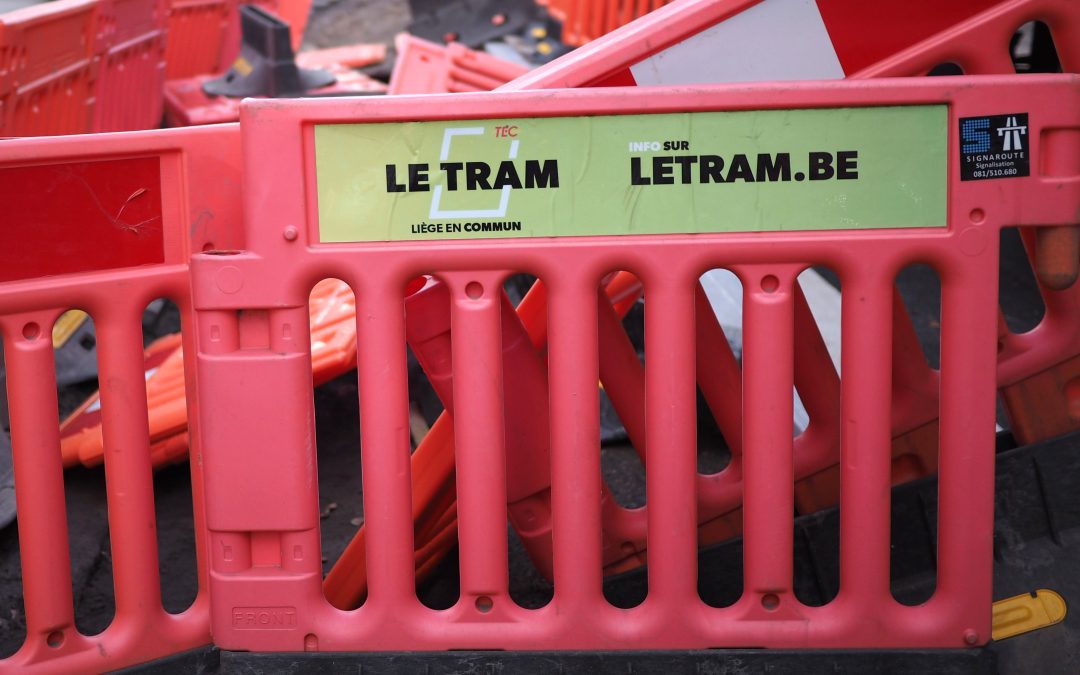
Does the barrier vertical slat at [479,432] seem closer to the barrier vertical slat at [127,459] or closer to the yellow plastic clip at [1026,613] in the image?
the barrier vertical slat at [127,459]

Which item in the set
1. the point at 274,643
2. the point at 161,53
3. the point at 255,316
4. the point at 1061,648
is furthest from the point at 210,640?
the point at 161,53

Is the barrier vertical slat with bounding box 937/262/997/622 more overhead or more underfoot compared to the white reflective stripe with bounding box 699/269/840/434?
more overhead

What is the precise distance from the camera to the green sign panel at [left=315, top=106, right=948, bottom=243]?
2018 mm

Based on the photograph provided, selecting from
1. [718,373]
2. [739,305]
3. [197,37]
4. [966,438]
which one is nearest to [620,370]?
[718,373]

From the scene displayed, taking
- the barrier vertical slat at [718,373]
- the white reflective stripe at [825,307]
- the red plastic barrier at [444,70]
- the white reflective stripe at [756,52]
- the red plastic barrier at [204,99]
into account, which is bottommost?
the white reflective stripe at [825,307]

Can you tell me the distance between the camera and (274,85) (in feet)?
27.4

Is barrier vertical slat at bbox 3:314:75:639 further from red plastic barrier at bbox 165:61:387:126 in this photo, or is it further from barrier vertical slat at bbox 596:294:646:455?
red plastic barrier at bbox 165:61:387:126

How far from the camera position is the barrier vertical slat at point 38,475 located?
7.13 ft

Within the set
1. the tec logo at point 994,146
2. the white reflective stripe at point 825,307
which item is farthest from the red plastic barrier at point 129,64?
the tec logo at point 994,146

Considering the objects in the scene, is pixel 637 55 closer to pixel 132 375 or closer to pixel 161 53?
pixel 132 375

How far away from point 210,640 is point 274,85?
21.3 ft

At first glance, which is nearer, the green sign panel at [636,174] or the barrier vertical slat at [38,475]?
the green sign panel at [636,174]

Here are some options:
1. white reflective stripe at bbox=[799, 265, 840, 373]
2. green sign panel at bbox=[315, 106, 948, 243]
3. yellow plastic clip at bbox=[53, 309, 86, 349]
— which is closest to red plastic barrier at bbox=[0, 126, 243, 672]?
green sign panel at bbox=[315, 106, 948, 243]

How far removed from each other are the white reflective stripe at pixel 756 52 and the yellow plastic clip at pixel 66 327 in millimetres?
3252
